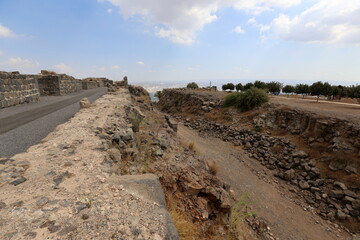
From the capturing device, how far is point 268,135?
16.6 m

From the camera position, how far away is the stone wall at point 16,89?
26.9 ft

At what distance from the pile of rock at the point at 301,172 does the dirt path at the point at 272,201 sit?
781mm

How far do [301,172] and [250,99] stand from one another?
11347mm

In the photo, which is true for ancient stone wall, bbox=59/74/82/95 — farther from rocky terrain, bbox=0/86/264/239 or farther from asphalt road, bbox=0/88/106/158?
rocky terrain, bbox=0/86/264/239

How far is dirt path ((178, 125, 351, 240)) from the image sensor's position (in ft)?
26.4

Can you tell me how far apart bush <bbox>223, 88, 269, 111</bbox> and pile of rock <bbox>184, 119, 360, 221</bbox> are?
185 inches

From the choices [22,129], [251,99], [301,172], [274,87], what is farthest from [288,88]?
[22,129]

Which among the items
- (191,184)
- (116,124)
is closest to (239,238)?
(191,184)

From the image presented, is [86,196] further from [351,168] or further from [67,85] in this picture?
[67,85]

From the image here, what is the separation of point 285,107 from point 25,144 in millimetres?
20772

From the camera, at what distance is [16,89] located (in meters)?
9.04

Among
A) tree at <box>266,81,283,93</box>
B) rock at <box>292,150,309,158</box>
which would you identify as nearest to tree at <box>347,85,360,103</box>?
rock at <box>292,150,309,158</box>

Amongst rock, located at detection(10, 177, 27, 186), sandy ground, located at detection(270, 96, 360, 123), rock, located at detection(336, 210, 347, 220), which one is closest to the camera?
rock, located at detection(10, 177, 27, 186)

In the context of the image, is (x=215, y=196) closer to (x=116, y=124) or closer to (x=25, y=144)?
(x=116, y=124)
